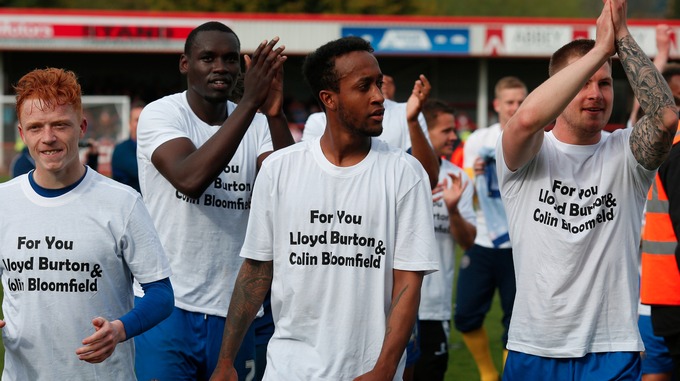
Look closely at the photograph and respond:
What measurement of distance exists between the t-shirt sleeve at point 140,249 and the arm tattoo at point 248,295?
1.15ft

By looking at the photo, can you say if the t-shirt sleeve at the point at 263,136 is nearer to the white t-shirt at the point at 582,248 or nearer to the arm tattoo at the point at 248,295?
the arm tattoo at the point at 248,295

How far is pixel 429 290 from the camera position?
7398 mm

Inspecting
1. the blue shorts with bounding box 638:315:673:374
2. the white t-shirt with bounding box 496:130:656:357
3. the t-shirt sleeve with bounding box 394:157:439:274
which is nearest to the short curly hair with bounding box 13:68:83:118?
the t-shirt sleeve with bounding box 394:157:439:274

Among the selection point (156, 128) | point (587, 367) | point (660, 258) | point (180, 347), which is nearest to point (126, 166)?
point (156, 128)

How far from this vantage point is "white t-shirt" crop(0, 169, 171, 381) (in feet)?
13.4

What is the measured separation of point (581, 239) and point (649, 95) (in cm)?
66

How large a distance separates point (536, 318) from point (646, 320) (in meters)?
2.80

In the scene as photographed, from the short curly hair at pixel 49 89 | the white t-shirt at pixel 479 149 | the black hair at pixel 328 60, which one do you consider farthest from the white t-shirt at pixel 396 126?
the short curly hair at pixel 49 89

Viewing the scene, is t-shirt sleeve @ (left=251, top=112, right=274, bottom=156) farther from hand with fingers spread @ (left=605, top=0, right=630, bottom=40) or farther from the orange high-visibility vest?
the orange high-visibility vest

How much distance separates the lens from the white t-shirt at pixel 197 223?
207 inches

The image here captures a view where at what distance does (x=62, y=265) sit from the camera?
13.4 ft

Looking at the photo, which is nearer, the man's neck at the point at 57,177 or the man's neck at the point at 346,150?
the man's neck at the point at 57,177

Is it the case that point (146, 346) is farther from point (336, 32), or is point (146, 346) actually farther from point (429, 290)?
point (336, 32)

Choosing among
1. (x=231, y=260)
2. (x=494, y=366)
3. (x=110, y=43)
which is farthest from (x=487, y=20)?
(x=231, y=260)
